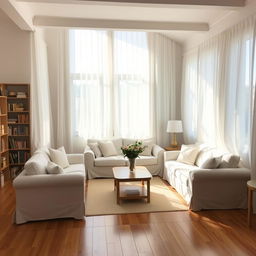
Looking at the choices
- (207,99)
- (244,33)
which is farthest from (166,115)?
(244,33)

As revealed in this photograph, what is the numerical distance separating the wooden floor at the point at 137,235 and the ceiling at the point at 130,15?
3.01m

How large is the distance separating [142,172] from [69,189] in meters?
1.41

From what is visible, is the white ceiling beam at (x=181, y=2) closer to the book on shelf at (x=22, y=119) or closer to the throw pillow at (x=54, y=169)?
the throw pillow at (x=54, y=169)

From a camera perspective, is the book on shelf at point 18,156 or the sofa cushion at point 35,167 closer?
the sofa cushion at point 35,167

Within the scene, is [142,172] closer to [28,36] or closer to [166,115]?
[166,115]

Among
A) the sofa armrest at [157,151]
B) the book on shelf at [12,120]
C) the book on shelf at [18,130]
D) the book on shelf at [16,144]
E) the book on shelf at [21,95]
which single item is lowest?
the sofa armrest at [157,151]

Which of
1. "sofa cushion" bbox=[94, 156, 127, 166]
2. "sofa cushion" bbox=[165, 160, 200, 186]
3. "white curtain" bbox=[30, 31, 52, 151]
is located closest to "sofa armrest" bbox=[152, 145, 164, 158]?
"sofa cushion" bbox=[165, 160, 200, 186]

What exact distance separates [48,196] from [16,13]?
2.84 meters

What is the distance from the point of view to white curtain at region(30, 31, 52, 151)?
17.9ft

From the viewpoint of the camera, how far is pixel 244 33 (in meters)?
4.08

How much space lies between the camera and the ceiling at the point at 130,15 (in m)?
4.19

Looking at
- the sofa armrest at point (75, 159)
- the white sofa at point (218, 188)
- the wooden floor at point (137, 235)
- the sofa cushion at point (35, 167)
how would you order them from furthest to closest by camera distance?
the sofa armrest at point (75, 159), the white sofa at point (218, 188), the sofa cushion at point (35, 167), the wooden floor at point (137, 235)

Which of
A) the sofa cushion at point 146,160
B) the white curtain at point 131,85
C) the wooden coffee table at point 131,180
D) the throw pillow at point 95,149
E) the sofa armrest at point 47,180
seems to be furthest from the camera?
the white curtain at point 131,85

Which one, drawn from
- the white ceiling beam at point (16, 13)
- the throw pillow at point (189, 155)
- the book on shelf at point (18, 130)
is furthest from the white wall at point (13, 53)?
the throw pillow at point (189, 155)
